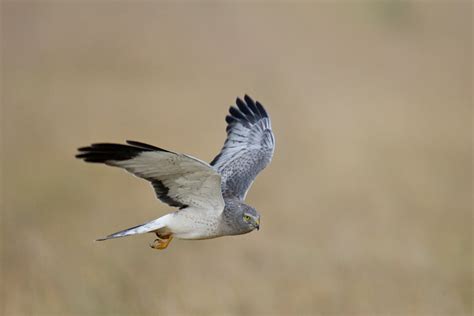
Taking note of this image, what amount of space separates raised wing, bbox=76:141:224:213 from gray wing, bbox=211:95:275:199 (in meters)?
0.75

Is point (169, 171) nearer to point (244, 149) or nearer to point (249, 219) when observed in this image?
point (249, 219)

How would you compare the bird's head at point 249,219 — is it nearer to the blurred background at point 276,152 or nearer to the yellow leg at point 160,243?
the yellow leg at point 160,243

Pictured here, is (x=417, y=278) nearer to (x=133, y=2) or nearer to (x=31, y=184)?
(x=31, y=184)

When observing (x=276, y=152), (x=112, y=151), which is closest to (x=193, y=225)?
(x=112, y=151)

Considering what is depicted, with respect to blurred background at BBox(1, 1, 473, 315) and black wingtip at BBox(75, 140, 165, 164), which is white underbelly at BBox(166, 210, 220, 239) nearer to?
black wingtip at BBox(75, 140, 165, 164)

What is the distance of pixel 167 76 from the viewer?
23.2 meters

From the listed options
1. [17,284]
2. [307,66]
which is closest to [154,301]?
[17,284]

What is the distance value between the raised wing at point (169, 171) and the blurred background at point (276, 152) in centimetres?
485

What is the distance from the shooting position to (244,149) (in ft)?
30.5

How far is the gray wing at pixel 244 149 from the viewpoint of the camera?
334 inches

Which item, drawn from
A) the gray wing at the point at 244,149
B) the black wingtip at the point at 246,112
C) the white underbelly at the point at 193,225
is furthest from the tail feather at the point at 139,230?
the black wingtip at the point at 246,112

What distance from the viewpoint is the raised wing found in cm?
671

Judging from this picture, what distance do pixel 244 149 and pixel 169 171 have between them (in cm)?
228

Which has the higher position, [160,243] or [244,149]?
[244,149]
